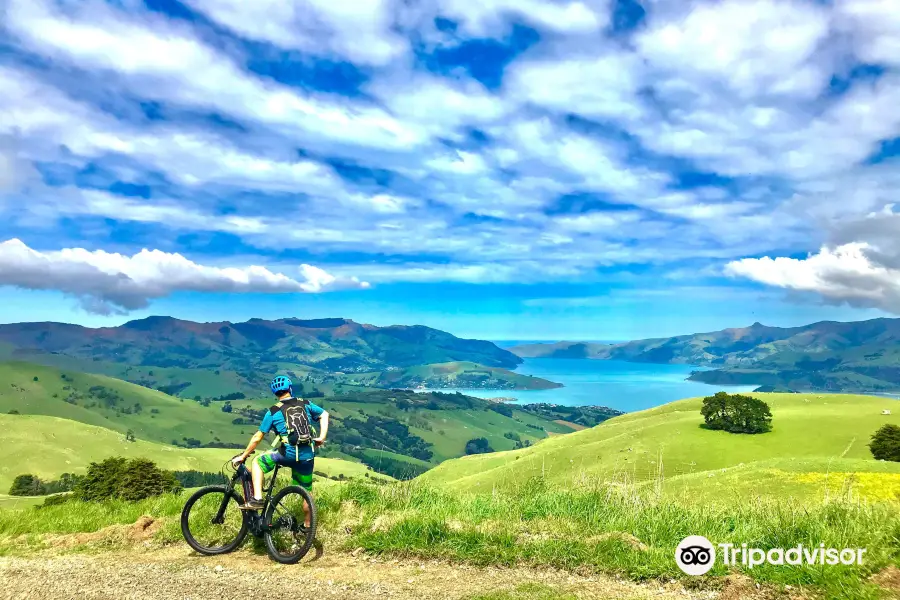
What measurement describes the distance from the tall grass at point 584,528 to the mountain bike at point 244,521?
28.0 inches

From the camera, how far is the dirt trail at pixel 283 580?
7879mm

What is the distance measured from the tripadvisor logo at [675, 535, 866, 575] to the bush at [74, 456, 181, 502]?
30868mm

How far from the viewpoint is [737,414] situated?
8756cm

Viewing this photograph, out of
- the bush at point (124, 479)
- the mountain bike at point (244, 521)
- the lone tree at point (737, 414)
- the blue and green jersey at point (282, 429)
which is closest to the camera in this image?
the mountain bike at point (244, 521)

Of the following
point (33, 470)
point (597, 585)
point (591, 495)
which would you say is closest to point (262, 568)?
point (597, 585)

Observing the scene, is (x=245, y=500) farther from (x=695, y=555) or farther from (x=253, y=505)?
(x=695, y=555)

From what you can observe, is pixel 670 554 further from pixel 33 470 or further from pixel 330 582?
pixel 33 470

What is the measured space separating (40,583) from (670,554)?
10.6 meters

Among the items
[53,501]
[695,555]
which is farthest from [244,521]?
[53,501]

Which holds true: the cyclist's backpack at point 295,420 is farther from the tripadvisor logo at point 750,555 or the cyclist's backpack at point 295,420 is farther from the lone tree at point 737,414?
the lone tree at point 737,414

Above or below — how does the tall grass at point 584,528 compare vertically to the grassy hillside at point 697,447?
above

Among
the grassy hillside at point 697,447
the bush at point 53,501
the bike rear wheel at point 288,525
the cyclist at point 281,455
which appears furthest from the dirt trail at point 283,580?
the grassy hillside at point 697,447

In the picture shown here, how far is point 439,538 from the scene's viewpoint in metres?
9.68

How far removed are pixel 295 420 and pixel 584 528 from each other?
235 inches
